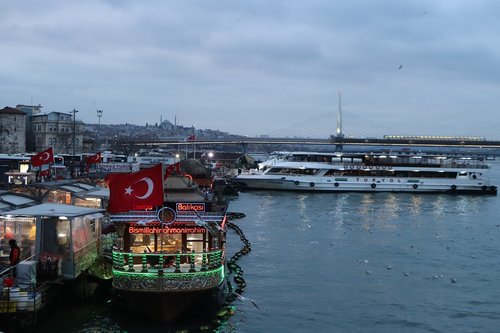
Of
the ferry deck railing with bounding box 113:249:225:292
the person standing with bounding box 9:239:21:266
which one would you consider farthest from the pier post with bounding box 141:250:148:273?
the person standing with bounding box 9:239:21:266

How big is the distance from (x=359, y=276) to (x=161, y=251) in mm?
9255

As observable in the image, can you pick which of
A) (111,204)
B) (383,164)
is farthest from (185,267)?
(383,164)

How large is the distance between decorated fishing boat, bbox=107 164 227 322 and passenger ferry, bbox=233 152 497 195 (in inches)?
1652

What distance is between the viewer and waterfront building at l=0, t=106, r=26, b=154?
67.0m

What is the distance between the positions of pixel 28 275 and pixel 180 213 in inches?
159

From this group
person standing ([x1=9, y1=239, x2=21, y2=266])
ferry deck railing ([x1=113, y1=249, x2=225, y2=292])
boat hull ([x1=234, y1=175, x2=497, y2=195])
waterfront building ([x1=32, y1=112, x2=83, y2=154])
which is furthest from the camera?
waterfront building ([x1=32, y1=112, x2=83, y2=154])

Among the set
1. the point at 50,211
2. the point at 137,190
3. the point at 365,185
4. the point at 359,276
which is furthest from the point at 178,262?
the point at 365,185

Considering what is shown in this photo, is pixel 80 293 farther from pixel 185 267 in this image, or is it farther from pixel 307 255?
pixel 307 255

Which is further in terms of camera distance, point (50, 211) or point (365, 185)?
point (365, 185)

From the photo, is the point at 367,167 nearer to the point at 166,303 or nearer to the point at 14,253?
the point at 166,303

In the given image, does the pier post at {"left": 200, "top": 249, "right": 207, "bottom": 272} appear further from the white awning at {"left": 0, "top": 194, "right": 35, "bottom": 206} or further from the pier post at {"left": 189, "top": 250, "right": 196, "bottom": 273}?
the white awning at {"left": 0, "top": 194, "right": 35, "bottom": 206}

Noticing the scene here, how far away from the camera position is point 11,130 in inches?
2655

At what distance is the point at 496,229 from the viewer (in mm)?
35031

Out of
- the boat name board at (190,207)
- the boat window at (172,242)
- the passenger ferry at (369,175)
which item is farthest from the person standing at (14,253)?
the passenger ferry at (369,175)
